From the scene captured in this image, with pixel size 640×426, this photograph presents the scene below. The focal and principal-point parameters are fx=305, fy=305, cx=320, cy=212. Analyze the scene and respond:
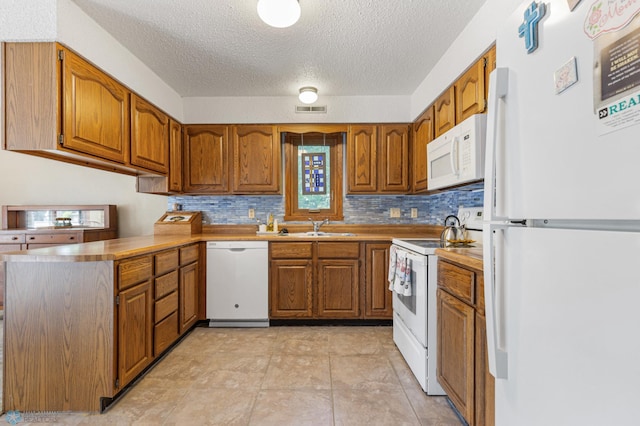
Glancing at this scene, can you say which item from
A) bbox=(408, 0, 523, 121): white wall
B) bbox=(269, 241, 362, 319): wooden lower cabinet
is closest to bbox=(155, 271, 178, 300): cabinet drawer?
bbox=(269, 241, 362, 319): wooden lower cabinet

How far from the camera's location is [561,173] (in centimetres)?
70

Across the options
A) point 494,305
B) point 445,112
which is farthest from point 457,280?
point 445,112

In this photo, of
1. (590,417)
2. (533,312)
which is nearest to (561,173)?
(533,312)

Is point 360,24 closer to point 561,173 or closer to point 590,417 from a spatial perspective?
point 561,173

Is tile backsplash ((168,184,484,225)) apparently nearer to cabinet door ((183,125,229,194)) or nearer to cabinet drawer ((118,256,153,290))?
cabinet door ((183,125,229,194))

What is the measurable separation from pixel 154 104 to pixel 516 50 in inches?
112

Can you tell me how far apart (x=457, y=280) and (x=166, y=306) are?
2.07m

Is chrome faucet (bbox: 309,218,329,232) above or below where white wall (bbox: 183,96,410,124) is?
below

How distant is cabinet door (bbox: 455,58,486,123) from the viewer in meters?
1.83

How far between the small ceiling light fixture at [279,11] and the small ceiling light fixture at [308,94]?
124cm

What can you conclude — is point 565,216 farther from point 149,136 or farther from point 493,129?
point 149,136

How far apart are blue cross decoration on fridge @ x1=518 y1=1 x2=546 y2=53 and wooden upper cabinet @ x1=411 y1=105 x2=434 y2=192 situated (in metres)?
1.91

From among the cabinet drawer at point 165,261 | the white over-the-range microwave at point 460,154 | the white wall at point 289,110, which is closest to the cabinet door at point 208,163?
the white wall at point 289,110

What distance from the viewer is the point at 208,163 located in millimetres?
3258
